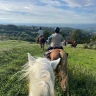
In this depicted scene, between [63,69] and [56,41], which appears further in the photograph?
[56,41]

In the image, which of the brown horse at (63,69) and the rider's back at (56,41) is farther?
the rider's back at (56,41)

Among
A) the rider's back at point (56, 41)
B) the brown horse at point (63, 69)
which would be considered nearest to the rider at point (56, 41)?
the rider's back at point (56, 41)

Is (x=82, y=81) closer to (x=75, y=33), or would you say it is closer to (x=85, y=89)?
(x=85, y=89)

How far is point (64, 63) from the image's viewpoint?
6172 mm

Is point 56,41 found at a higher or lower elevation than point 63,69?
higher

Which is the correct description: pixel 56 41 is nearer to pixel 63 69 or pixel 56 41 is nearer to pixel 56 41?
pixel 56 41

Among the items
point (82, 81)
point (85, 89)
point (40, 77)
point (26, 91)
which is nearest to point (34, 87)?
point (40, 77)

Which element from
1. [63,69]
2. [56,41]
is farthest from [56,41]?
[63,69]

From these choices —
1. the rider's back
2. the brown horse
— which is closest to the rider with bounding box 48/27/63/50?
the rider's back

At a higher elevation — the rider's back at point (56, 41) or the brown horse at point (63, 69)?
the rider's back at point (56, 41)

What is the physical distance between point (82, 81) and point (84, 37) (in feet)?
223

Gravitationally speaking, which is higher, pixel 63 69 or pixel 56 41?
pixel 56 41

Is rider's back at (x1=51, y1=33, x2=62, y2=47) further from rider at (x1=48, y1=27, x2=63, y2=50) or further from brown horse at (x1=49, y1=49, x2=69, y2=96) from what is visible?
brown horse at (x1=49, y1=49, x2=69, y2=96)

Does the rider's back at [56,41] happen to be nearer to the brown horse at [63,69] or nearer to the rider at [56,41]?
the rider at [56,41]
